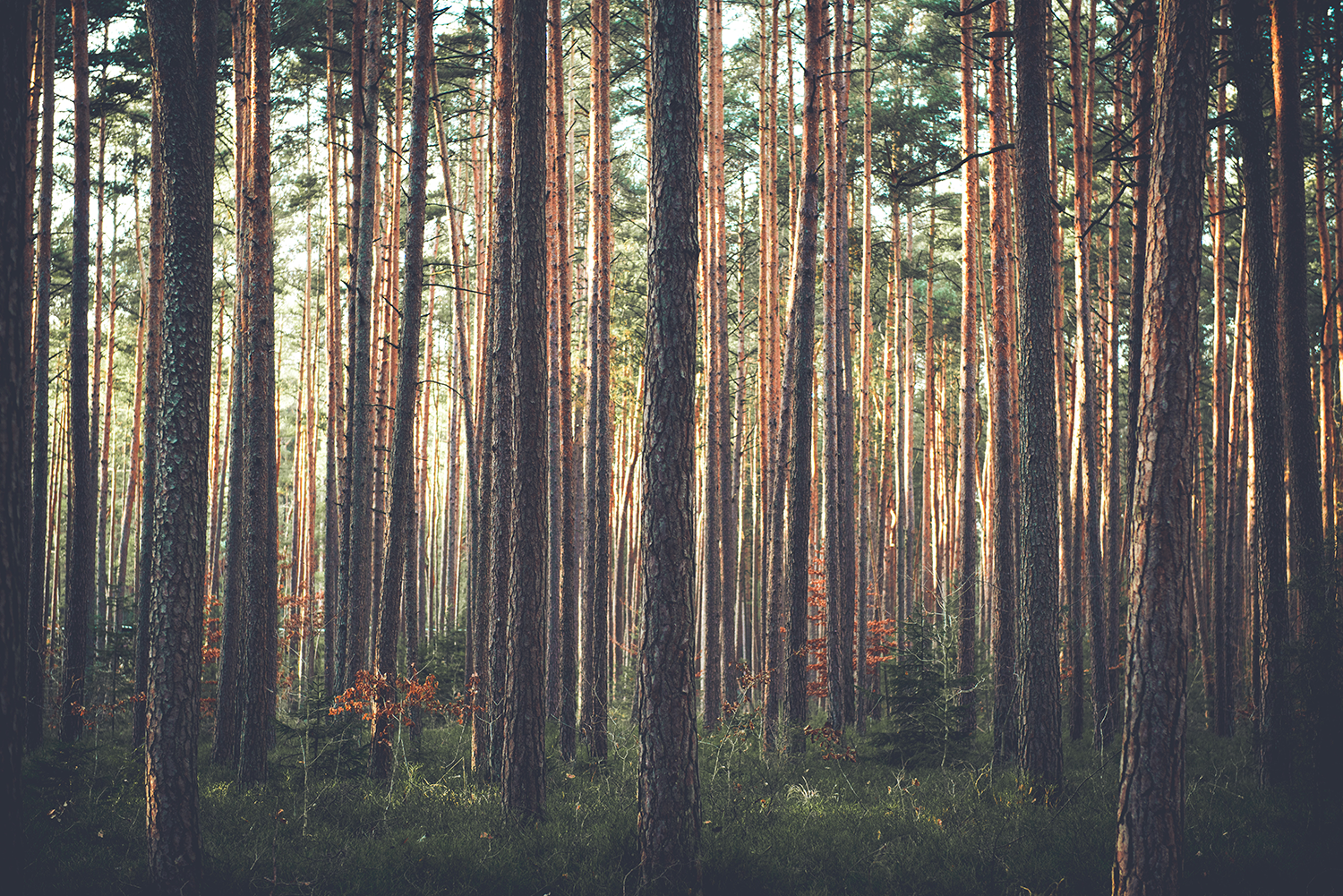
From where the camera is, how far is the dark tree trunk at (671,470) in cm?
478

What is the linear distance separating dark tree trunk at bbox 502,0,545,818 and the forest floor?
62 cm

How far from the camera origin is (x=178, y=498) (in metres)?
4.63

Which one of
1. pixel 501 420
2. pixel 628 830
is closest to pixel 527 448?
pixel 501 420

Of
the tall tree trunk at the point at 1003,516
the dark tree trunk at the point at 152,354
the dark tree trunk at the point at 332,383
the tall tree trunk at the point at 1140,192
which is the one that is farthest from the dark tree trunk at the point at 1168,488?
the dark tree trunk at the point at 152,354

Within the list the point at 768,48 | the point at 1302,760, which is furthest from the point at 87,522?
the point at 1302,760

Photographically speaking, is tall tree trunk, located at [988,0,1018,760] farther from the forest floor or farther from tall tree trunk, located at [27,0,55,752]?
tall tree trunk, located at [27,0,55,752]

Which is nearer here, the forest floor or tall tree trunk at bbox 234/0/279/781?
the forest floor

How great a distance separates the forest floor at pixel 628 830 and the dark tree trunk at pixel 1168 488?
1270 millimetres

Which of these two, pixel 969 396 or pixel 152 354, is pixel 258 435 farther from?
pixel 969 396

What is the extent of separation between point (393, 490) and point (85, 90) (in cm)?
657

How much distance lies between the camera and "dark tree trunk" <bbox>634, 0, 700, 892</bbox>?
4.78 m

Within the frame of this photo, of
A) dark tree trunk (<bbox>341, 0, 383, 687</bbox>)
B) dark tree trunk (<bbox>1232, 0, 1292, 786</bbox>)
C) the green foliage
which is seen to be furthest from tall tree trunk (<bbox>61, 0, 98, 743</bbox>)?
dark tree trunk (<bbox>1232, 0, 1292, 786</bbox>)

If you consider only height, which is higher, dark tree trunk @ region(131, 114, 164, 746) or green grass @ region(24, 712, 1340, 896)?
dark tree trunk @ region(131, 114, 164, 746)

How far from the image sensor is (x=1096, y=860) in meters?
5.41
